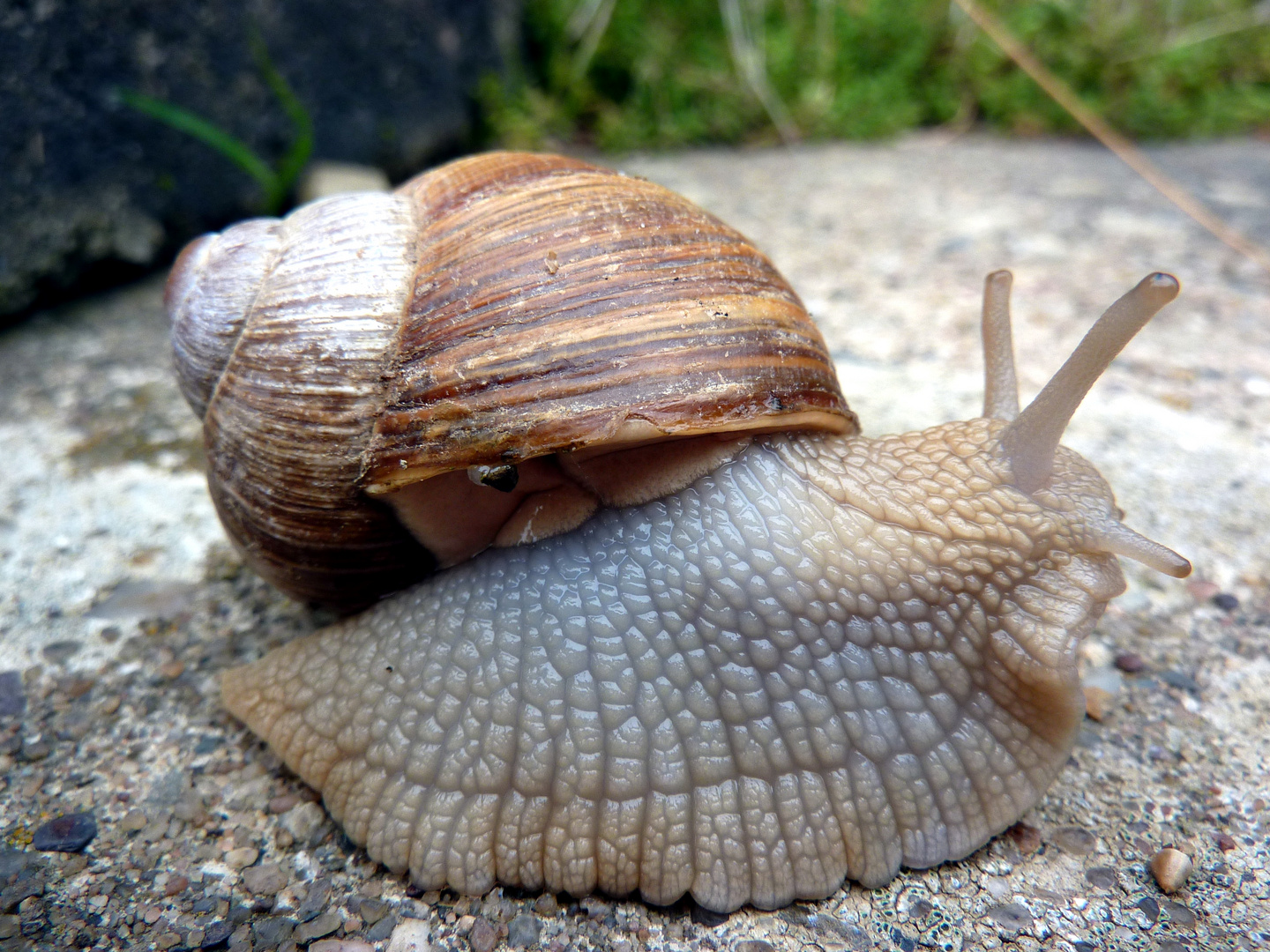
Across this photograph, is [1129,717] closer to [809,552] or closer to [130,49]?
[809,552]

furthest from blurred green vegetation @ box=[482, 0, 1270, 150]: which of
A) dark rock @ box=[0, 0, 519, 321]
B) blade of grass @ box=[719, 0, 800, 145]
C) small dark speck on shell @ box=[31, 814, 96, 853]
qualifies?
small dark speck on shell @ box=[31, 814, 96, 853]

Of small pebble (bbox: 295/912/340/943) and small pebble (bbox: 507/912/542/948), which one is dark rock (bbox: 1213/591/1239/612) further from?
small pebble (bbox: 295/912/340/943)

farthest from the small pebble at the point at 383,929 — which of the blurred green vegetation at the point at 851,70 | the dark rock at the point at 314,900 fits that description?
the blurred green vegetation at the point at 851,70

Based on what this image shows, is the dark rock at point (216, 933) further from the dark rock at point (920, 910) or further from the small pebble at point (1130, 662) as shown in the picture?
the small pebble at point (1130, 662)

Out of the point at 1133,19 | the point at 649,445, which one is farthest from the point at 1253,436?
the point at 1133,19

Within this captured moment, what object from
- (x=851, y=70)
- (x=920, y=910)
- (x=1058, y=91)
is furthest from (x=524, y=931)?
(x=1058, y=91)
